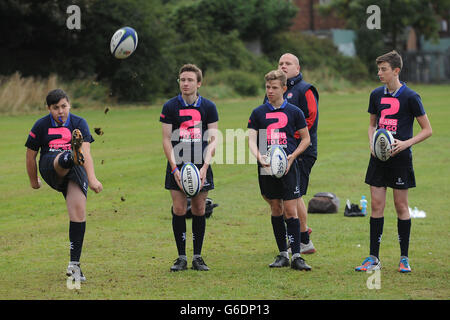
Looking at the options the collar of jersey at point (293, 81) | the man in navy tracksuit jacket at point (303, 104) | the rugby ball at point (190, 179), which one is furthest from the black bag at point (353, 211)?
the rugby ball at point (190, 179)

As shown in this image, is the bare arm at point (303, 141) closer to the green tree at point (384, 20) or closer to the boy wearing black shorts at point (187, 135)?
A: the boy wearing black shorts at point (187, 135)

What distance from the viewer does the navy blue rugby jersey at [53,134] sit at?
293 inches

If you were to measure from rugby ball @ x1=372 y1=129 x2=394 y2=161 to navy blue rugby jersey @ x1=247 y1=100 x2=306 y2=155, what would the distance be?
32.6 inches

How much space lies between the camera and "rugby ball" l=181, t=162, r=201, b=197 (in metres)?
7.64

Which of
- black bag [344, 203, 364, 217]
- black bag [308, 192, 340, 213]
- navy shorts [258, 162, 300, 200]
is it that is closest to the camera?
navy shorts [258, 162, 300, 200]

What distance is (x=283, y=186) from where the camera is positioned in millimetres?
7949

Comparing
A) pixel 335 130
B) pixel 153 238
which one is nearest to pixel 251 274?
pixel 153 238

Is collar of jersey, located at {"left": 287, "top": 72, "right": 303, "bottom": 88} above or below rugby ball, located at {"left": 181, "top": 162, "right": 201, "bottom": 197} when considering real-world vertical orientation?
above

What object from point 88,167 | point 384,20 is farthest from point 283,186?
point 384,20

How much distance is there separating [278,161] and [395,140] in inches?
48.3

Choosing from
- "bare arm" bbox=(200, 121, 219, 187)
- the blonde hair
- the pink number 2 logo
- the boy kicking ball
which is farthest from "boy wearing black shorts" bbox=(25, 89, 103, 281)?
the pink number 2 logo

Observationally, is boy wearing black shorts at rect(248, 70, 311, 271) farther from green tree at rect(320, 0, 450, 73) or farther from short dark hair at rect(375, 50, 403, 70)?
green tree at rect(320, 0, 450, 73)
